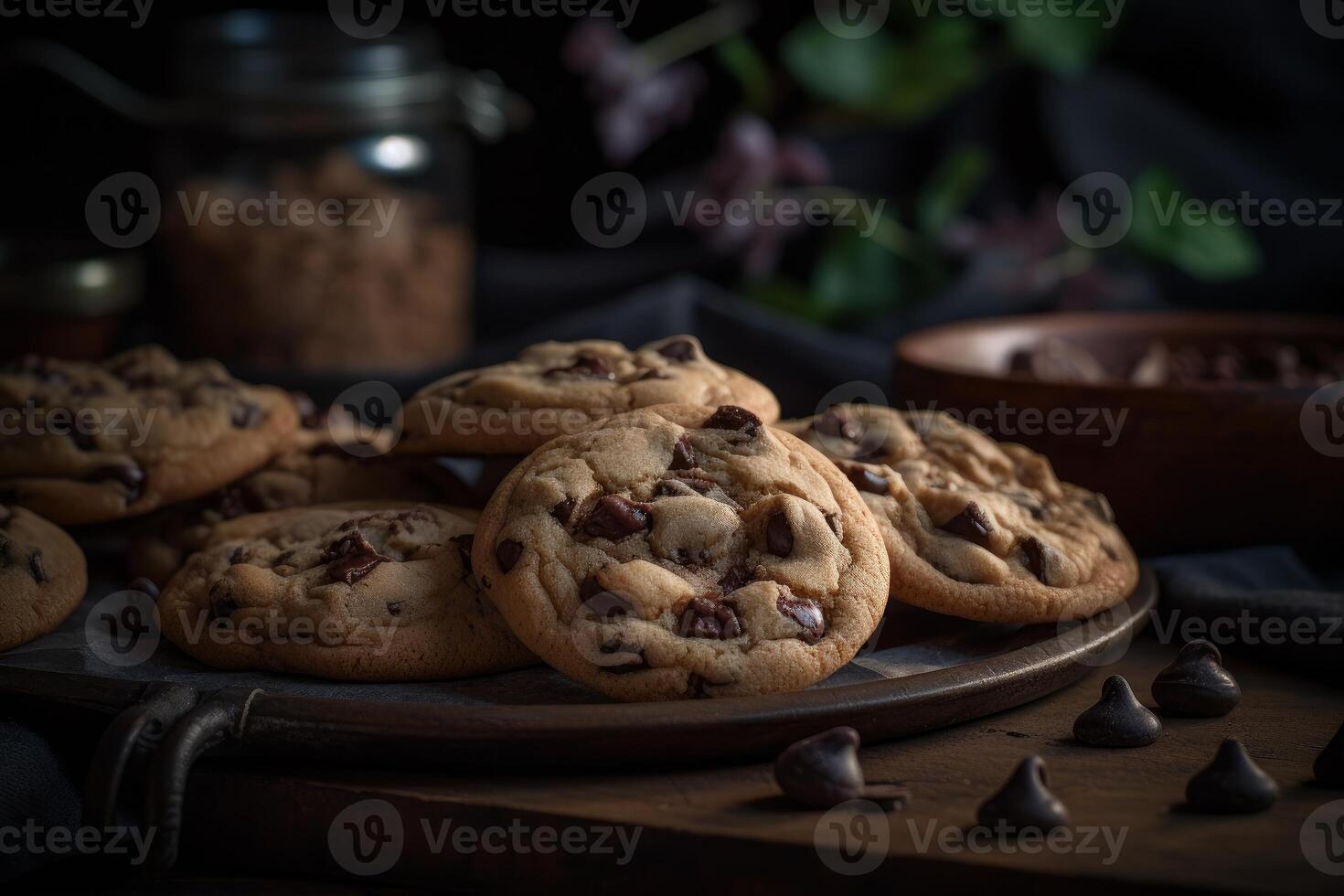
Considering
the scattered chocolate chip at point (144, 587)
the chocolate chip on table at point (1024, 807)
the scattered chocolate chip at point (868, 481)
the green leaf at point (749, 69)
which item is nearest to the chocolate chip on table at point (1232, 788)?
the chocolate chip on table at point (1024, 807)

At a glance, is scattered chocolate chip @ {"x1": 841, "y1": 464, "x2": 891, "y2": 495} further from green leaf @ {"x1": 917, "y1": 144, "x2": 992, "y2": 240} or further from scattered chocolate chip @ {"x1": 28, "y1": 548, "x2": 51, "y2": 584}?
green leaf @ {"x1": 917, "y1": 144, "x2": 992, "y2": 240}

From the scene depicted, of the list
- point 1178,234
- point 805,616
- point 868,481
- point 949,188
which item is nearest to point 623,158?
point 949,188

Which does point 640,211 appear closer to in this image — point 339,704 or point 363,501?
point 363,501

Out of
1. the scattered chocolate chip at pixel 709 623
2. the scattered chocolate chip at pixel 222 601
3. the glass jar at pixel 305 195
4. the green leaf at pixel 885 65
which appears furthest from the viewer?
the green leaf at pixel 885 65

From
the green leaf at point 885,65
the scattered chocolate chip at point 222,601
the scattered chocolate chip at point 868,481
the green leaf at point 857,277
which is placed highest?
the green leaf at point 885,65

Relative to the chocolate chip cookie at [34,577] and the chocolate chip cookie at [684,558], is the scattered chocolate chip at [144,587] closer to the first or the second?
the chocolate chip cookie at [34,577]

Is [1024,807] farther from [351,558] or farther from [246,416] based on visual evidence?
[246,416]

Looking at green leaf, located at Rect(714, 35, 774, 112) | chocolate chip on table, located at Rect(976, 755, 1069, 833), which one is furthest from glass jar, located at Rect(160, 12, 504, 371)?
chocolate chip on table, located at Rect(976, 755, 1069, 833)
